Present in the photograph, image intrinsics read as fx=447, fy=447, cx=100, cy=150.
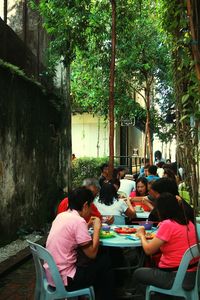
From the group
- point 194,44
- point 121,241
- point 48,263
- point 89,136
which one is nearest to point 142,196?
point 121,241

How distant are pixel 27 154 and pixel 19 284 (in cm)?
388

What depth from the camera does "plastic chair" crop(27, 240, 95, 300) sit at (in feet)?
14.0

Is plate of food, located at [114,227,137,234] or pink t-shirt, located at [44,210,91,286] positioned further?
plate of food, located at [114,227,137,234]

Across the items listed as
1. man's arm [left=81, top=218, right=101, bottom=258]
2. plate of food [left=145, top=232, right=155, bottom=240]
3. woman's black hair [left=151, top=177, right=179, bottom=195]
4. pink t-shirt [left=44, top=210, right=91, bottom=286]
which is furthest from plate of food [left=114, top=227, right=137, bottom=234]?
pink t-shirt [left=44, top=210, right=91, bottom=286]

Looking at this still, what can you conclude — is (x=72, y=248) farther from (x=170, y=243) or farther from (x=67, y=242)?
(x=170, y=243)

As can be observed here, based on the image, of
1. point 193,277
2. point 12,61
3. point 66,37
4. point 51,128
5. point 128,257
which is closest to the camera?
point 193,277

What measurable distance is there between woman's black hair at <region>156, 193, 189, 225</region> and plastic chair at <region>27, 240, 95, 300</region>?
1051 millimetres

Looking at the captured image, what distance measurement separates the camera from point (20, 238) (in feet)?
Answer: 30.3

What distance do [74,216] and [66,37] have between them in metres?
7.16

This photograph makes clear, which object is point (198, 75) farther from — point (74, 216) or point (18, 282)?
point (18, 282)

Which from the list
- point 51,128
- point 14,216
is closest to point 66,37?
point 51,128

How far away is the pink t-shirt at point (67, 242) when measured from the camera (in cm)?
440

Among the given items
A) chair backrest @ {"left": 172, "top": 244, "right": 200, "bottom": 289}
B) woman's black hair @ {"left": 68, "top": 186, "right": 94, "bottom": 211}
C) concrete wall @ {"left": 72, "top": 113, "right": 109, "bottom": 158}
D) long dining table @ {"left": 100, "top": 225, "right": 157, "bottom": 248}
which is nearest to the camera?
chair backrest @ {"left": 172, "top": 244, "right": 200, "bottom": 289}

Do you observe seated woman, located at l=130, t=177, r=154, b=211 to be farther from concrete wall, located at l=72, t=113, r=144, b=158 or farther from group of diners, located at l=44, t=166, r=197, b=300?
concrete wall, located at l=72, t=113, r=144, b=158
